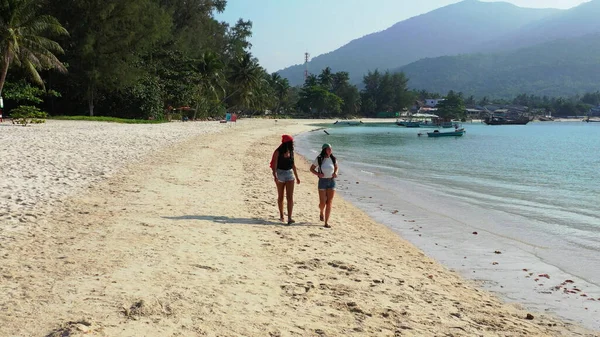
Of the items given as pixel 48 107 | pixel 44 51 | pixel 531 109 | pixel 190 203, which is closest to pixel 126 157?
pixel 190 203

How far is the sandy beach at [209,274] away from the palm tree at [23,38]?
83.5 ft

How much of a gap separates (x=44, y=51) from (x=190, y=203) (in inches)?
1257

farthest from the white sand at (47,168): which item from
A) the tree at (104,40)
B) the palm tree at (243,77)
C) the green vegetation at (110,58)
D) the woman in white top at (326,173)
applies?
the palm tree at (243,77)

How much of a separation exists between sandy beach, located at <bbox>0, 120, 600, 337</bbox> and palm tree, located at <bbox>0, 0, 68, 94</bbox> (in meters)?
25.5

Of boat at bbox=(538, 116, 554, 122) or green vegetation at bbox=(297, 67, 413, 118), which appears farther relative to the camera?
boat at bbox=(538, 116, 554, 122)

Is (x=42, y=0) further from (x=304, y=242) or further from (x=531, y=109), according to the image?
(x=531, y=109)

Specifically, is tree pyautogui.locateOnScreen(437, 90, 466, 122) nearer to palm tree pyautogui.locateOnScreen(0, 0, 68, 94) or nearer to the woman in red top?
palm tree pyautogui.locateOnScreen(0, 0, 68, 94)

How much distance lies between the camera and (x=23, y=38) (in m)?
32.6

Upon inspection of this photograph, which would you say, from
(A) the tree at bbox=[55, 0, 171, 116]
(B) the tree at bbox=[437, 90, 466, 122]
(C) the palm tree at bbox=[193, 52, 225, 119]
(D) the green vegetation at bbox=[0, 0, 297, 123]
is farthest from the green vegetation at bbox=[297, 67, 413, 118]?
(A) the tree at bbox=[55, 0, 171, 116]

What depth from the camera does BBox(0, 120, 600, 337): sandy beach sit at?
4.41 m

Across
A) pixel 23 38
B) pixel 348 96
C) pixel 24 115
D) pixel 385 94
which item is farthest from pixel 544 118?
pixel 24 115

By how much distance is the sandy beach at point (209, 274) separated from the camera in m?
4.41

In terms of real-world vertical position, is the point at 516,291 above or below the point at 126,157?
below

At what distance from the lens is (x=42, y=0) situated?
40281mm
